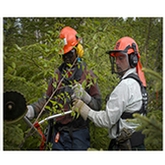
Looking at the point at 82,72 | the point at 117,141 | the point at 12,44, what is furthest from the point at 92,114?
the point at 12,44

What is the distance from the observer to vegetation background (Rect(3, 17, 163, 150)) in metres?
3.18

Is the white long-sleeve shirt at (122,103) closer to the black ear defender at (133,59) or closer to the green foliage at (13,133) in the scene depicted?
the black ear defender at (133,59)

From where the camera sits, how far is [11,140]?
→ 321cm

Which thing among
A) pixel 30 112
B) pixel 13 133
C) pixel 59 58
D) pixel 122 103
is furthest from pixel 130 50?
pixel 13 133

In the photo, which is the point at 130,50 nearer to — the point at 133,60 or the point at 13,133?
the point at 133,60

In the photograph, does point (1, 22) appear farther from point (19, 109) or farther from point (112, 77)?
point (112, 77)

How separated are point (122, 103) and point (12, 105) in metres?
1.10

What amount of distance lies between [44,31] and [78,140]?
164 cm

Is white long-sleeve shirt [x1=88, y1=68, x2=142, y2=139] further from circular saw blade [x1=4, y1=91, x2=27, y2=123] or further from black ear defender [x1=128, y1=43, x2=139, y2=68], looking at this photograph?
circular saw blade [x1=4, y1=91, x2=27, y2=123]

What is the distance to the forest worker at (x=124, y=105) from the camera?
3381 mm

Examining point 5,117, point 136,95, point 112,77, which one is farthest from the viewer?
point 112,77

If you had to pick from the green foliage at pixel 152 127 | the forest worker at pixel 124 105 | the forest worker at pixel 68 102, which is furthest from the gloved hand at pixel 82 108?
the green foliage at pixel 152 127

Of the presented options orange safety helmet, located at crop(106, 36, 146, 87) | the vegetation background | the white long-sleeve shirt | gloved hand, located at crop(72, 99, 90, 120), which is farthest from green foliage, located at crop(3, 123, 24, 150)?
orange safety helmet, located at crop(106, 36, 146, 87)

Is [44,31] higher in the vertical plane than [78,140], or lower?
higher
